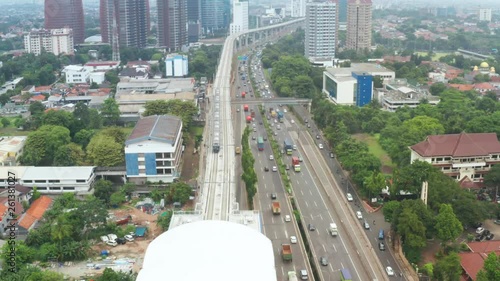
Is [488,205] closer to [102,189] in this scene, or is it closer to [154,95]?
[102,189]

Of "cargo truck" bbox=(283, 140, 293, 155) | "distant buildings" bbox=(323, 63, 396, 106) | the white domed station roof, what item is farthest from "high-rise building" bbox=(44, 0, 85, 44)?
the white domed station roof

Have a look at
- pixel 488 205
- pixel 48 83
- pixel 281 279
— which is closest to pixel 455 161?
pixel 488 205

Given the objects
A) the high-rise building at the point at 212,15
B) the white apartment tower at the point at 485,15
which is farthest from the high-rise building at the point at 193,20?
the white apartment tower at the point at 485,15

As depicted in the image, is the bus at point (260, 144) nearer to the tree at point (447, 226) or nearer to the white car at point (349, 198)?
the white car at point (349, 198)

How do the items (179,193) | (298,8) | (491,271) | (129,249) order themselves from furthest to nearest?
(298,8), (179,193), (129,249), (491,271)

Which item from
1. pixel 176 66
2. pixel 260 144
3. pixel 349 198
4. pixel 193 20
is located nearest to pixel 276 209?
pixel 349 198

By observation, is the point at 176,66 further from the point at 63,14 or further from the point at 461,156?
the point at 461,156
